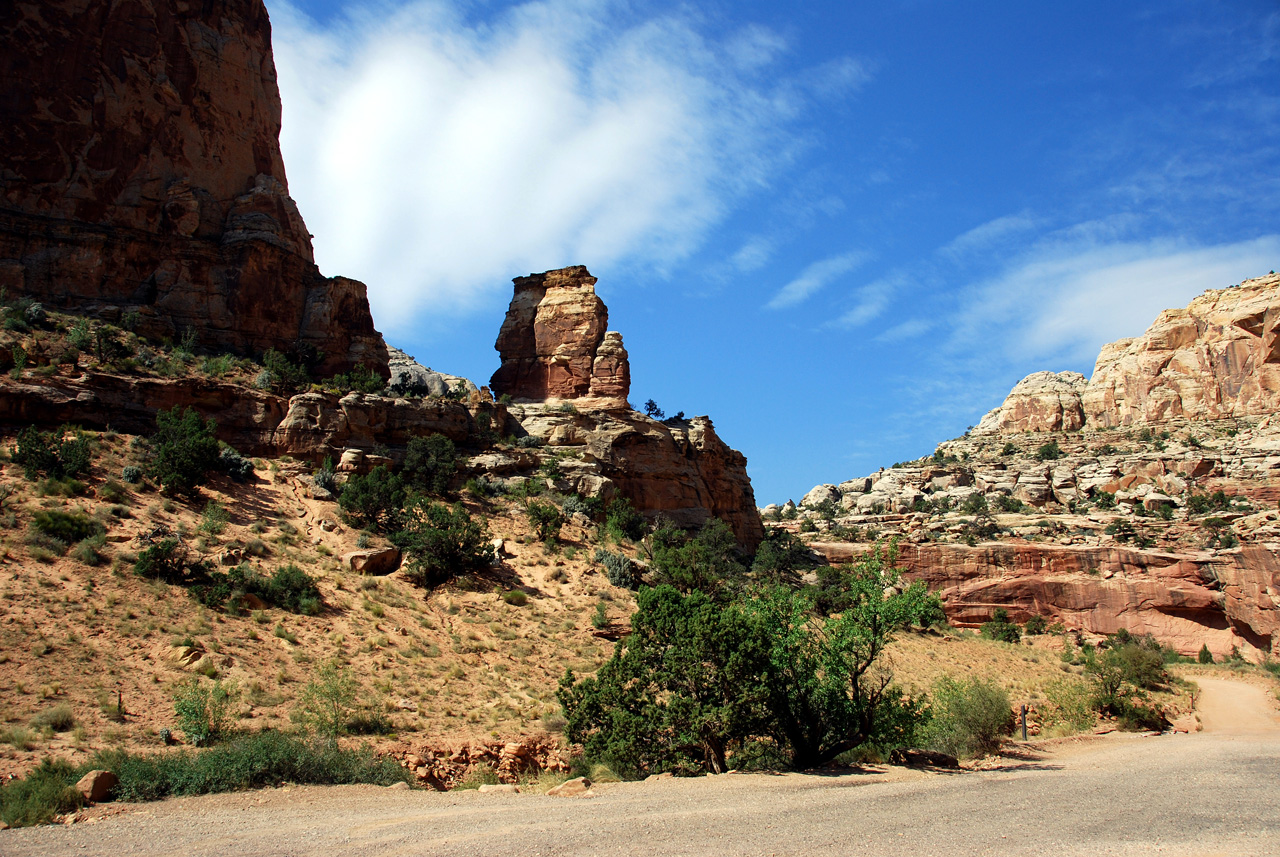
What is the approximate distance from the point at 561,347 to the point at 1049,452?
46.9m

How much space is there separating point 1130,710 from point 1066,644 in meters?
14.9

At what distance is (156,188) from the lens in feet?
118

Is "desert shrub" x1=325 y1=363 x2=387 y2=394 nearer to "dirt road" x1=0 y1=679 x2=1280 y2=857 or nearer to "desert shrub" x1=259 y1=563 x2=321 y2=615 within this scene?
"desert shrub" x1=259 y1=563 x2=321 y2=615

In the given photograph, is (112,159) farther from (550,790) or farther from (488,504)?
(550,790)

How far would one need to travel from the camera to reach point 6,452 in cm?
2475

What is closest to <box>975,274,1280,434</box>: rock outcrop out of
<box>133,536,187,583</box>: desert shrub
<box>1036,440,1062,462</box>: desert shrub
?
<box>1036,440,1062,462</box>: desert shrub

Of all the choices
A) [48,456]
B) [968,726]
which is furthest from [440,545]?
[968,726]

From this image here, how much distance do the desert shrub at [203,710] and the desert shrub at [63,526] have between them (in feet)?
25.8

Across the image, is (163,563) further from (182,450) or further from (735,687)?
(735,687)

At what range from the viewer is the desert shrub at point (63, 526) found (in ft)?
70.0

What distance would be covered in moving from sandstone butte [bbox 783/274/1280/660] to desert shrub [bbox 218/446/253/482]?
32417 mm

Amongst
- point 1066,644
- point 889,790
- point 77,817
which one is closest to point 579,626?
point 889,790

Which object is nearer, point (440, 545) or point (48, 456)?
point (48, 456)

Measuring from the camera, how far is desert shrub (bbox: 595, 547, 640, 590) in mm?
30219
